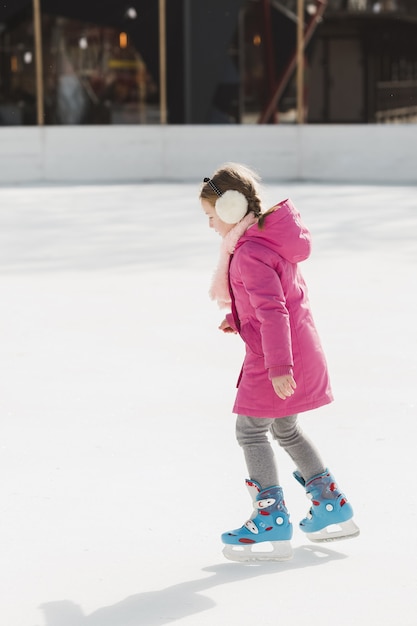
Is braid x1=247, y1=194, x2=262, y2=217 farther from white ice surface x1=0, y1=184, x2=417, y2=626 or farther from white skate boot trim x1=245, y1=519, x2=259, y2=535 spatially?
white ice surface x1=0, y1=184, x2=417, y2=626

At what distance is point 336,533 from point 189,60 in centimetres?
1736

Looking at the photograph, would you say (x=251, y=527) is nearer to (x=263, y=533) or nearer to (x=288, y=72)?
(x=263, y=533)

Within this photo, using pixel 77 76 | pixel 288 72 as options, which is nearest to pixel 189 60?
pixel 288 72

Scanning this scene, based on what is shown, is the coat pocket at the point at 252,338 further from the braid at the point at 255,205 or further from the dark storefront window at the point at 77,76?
the dark storefront window at the point at 77,76

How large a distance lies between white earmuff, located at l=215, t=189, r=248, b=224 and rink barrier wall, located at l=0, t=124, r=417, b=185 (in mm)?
16025

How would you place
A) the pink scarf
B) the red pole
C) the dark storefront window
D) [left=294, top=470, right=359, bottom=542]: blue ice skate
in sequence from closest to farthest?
1. the pink scarf
2. [left=294, top=470, right=359, bottom=542]: blue ice skate
3. the red pole
4. the dark storefront window


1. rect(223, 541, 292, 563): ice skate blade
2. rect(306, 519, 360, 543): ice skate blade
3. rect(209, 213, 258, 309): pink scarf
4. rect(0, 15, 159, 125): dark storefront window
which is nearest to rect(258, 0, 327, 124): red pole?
rect(0, 15, 159, 125): dark storefront window

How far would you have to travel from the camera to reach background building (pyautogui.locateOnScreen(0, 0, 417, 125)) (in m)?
20.1

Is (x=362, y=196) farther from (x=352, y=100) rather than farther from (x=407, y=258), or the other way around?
(x=407, y=258)

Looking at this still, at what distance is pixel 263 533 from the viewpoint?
3.65m

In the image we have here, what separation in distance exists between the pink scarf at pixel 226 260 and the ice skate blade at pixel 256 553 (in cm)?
75

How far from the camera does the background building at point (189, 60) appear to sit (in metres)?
20.1

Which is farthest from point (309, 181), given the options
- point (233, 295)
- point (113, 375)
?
point (233, 295)

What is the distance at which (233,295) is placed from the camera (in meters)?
3.70
